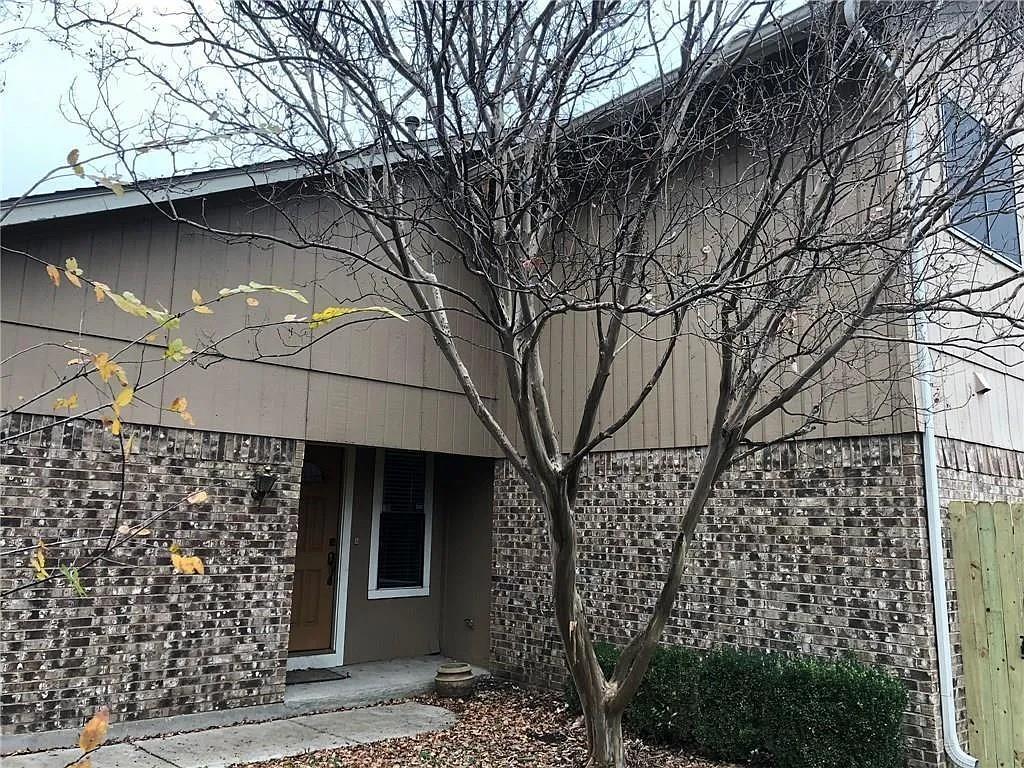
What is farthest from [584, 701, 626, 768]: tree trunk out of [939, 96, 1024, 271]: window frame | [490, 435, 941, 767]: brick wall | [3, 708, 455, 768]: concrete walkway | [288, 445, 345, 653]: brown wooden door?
[939, 96, 1024, 271]: window frame

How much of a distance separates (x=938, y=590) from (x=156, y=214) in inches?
257

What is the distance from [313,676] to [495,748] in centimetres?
250

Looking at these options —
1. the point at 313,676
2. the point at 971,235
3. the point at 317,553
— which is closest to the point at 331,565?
the point at 317,553

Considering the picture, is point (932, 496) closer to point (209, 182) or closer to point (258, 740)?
point (258, 740)

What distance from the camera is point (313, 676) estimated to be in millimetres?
7906

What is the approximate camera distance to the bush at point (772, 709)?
210 inches

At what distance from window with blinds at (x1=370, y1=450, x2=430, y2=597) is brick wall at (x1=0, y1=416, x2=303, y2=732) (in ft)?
6.03

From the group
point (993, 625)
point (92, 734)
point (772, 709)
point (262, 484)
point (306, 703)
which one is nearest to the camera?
point (92, 734)

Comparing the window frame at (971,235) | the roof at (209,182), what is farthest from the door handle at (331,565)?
the window frame at (971,235)

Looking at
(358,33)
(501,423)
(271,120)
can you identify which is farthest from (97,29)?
(501,423)

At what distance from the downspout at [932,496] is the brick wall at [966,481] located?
0.13 m

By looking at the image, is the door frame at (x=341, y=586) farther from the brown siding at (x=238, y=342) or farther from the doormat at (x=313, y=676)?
the brown siding at (x=238, y=342)

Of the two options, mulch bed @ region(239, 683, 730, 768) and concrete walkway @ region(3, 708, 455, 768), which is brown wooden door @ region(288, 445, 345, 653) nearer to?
concrete walkway @ region(3, 708, 455, 768)

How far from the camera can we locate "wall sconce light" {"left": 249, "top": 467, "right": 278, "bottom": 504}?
6.93 m
